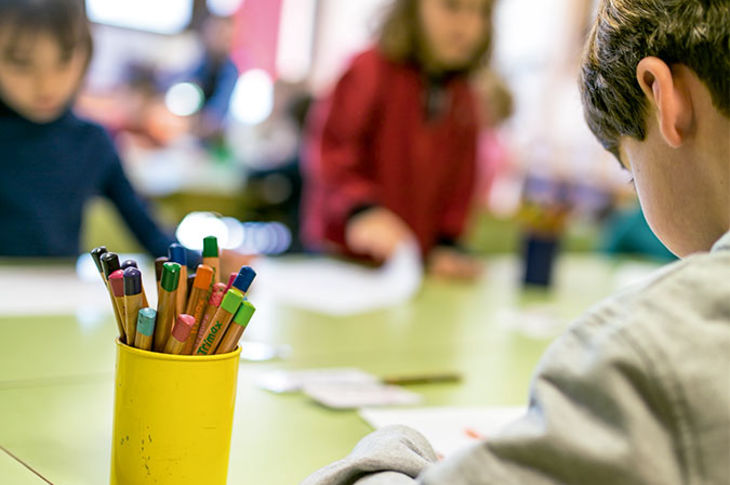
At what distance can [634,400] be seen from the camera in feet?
1.41

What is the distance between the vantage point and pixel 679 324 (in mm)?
446

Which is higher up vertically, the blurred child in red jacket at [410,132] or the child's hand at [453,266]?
the blurred child in red jacket at [410,132]

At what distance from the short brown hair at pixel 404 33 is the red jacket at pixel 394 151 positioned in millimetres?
27

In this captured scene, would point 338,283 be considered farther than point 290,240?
No

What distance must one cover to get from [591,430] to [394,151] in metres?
1.66

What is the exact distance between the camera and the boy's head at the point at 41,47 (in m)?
1.47

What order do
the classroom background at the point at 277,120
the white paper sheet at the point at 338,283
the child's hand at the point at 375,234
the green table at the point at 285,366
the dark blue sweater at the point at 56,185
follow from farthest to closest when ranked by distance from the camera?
the classroom background at the point at 277,120 < the child's hand at the point at 375,234 < the dark blue sweater at the point at 56,185 < the white paper sheet at the point at 338,283 < the green table at the point at 285,366

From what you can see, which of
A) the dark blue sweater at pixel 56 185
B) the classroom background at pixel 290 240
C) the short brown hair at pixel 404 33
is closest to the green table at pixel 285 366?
the classroom background at pixel 290 240

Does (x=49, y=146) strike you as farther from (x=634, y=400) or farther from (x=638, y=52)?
(x=634, y=400)

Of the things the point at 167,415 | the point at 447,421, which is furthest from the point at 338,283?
the point at 167,415

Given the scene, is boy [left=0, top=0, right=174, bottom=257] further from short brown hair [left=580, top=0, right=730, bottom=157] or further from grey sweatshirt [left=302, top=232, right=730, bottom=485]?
grey sweatshirt [left=302, top=232, right=730, bottom=485]

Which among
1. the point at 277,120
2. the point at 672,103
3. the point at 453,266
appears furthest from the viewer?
the point at 277,120

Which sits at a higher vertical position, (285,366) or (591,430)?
(591,430)

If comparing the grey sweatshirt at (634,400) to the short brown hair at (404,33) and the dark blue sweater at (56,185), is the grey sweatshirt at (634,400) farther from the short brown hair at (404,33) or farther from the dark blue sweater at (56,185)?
the short brown hair at (404,33)
